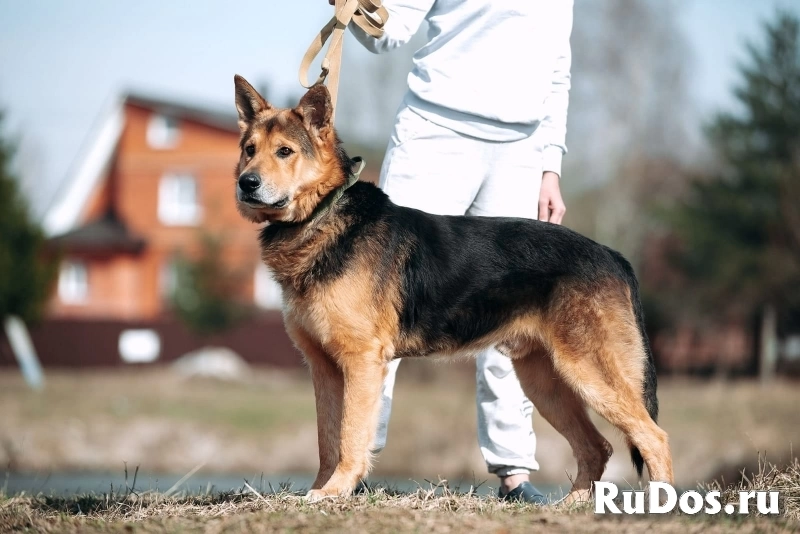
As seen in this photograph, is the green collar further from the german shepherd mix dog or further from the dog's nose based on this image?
the dog's nose

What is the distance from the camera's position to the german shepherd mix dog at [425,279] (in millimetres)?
5418

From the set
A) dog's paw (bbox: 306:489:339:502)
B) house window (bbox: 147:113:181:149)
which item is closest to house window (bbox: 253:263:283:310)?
house window (bbox: 147:113:181:149)

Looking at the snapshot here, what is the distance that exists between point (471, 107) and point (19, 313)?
2661 cm

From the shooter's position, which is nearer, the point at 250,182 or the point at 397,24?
the point at 250,182

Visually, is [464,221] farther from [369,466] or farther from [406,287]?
[369,466]

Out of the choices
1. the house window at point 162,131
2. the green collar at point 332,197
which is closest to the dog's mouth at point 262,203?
the green collar at point 332,197

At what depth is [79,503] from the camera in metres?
5.63

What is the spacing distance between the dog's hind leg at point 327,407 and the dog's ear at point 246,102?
1.56 metres

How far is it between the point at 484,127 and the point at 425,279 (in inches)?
48.8

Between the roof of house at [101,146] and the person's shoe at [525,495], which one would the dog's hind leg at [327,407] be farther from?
the roof of house at [101,146]

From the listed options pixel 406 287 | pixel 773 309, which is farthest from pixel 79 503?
pixel 773 309

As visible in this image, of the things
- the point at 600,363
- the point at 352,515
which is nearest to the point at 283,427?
the point at 600,363

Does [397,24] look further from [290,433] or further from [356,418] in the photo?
[290,433]

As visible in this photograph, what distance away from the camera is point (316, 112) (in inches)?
221
